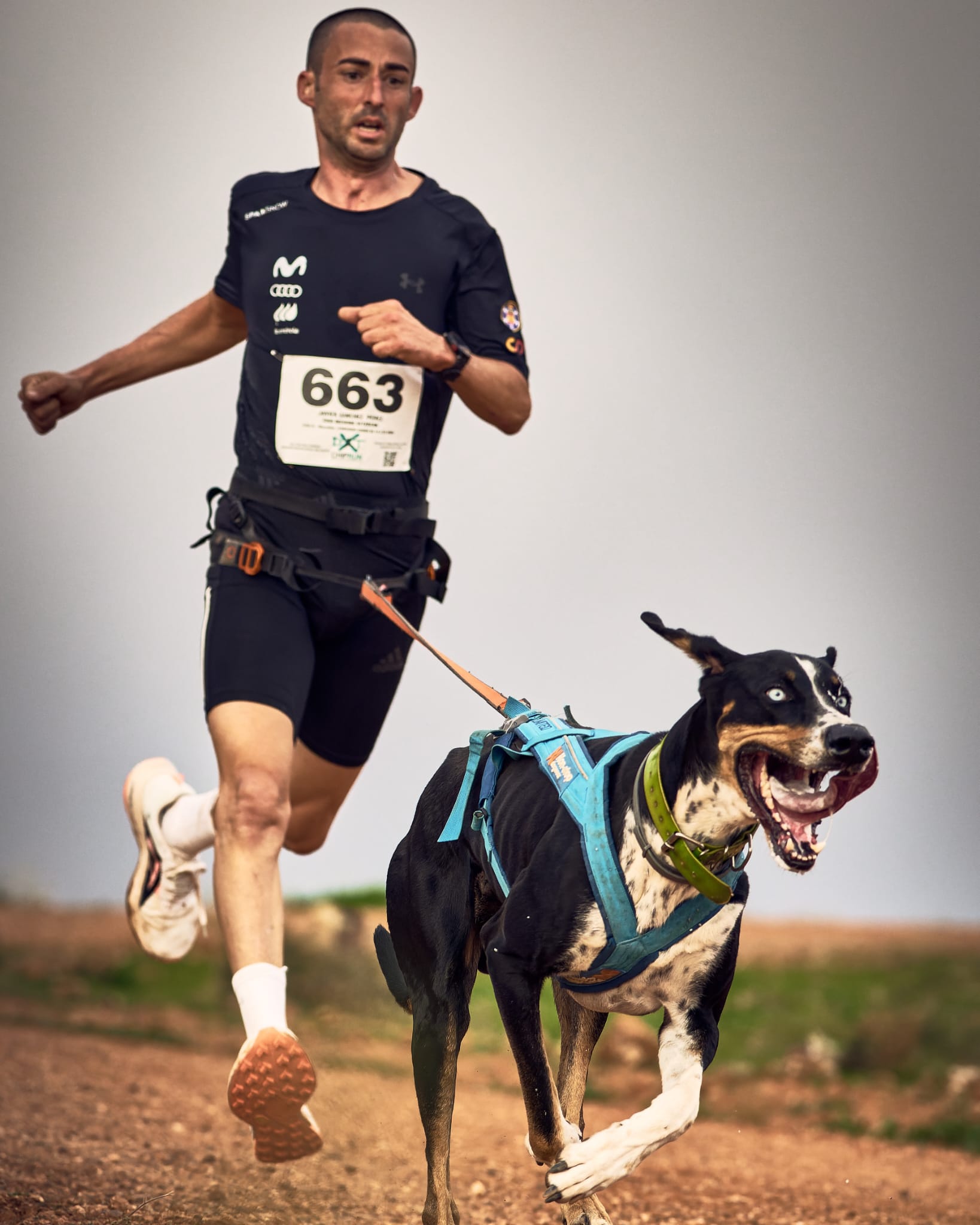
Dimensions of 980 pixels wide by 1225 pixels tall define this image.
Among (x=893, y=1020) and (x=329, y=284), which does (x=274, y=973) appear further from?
(x=893, y=1020)

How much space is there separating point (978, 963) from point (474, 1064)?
2.75 m

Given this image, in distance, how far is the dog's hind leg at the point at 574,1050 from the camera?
3.81m

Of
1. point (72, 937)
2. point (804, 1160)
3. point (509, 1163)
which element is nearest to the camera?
point (509, 1163)

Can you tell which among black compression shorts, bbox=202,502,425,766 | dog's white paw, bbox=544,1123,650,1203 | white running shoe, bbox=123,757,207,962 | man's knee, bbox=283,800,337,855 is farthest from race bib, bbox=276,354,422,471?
dog's white paw, bbox=544,1123,650,1203

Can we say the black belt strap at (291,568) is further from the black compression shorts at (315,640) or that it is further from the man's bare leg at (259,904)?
the man's bare leg at (259,904)

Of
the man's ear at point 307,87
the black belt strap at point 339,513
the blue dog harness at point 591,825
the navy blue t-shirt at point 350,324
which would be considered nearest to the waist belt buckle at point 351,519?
the black belt strap at point 339,513

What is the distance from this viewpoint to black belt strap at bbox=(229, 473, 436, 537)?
4.66 m

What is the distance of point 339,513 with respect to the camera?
4.65 metres

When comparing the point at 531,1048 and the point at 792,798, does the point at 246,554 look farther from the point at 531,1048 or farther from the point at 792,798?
the point at 792,798

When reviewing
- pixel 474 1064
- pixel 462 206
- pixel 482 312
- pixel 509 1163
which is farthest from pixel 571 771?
pixel 474 1064

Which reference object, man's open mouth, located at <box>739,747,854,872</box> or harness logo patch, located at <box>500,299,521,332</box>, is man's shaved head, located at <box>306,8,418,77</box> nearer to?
harness logo patch, located at <box>500,299,521,332</box>

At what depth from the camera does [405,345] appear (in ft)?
13.7

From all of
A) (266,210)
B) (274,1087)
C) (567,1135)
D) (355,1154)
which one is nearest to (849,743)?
(567,1135)

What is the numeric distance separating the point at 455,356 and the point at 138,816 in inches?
90.4
